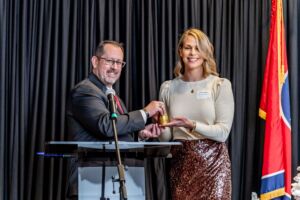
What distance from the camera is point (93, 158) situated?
266 cm

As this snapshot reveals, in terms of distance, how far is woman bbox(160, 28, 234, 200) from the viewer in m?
3.57

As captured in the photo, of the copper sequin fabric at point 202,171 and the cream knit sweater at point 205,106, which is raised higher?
the cream knit sweater at point 205,106

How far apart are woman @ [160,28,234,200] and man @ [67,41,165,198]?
30 cm

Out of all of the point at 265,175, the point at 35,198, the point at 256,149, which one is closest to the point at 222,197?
the point at 265,175

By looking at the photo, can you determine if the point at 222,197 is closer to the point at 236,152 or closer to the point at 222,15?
the point at 236,152

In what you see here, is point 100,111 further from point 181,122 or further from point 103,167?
point 181,122

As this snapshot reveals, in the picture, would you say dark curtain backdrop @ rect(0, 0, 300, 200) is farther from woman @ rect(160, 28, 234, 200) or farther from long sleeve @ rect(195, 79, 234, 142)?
long sleeve @ rect(195, 79, 234, 142)

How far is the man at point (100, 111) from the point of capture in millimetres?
2930

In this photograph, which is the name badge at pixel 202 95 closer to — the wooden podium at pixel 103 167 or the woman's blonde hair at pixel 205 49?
the woman's blonde hair at pixel 205 49

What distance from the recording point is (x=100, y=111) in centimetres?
297

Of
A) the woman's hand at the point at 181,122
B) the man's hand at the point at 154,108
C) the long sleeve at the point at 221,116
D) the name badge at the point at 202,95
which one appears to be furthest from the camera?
the name badge at the point at 202,95

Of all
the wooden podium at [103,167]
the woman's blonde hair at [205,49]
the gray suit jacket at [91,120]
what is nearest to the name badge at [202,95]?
the woman's blonde hair at [205,49]

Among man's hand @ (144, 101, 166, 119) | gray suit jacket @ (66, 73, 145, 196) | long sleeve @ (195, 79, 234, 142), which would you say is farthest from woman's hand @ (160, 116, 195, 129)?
gray suit jacket @ (66, 73, 145, 196)

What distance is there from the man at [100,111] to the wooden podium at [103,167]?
8.7 inches
